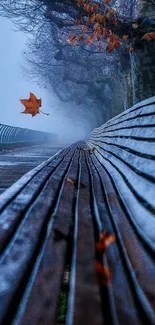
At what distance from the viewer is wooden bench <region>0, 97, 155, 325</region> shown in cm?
87

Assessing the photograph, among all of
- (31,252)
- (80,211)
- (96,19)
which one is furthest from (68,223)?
(96,19)

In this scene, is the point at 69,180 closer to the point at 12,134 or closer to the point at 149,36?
the point at 149,36

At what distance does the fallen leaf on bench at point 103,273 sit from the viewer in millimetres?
1056

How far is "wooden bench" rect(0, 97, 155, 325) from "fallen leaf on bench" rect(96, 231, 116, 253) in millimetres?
22

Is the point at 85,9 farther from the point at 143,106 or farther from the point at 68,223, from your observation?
the point at 68,223

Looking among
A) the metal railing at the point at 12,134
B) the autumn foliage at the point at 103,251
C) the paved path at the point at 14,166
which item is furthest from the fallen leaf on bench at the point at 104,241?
the metal railing at the point at 12,134

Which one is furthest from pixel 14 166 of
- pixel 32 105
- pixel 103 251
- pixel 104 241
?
pixel 103 251

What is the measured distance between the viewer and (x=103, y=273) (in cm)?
111

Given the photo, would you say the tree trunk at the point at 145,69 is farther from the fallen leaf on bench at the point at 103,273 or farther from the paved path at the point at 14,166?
the fallen leaf on bench at the point at 103,273

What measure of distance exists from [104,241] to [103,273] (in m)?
0.31

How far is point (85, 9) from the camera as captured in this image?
8.35m

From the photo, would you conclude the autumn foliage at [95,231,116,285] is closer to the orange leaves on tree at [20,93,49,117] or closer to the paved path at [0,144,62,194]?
the paved path at [0,144,62,194]

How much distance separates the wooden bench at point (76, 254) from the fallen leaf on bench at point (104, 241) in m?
0.02

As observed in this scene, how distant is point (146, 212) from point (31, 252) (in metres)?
0.77
